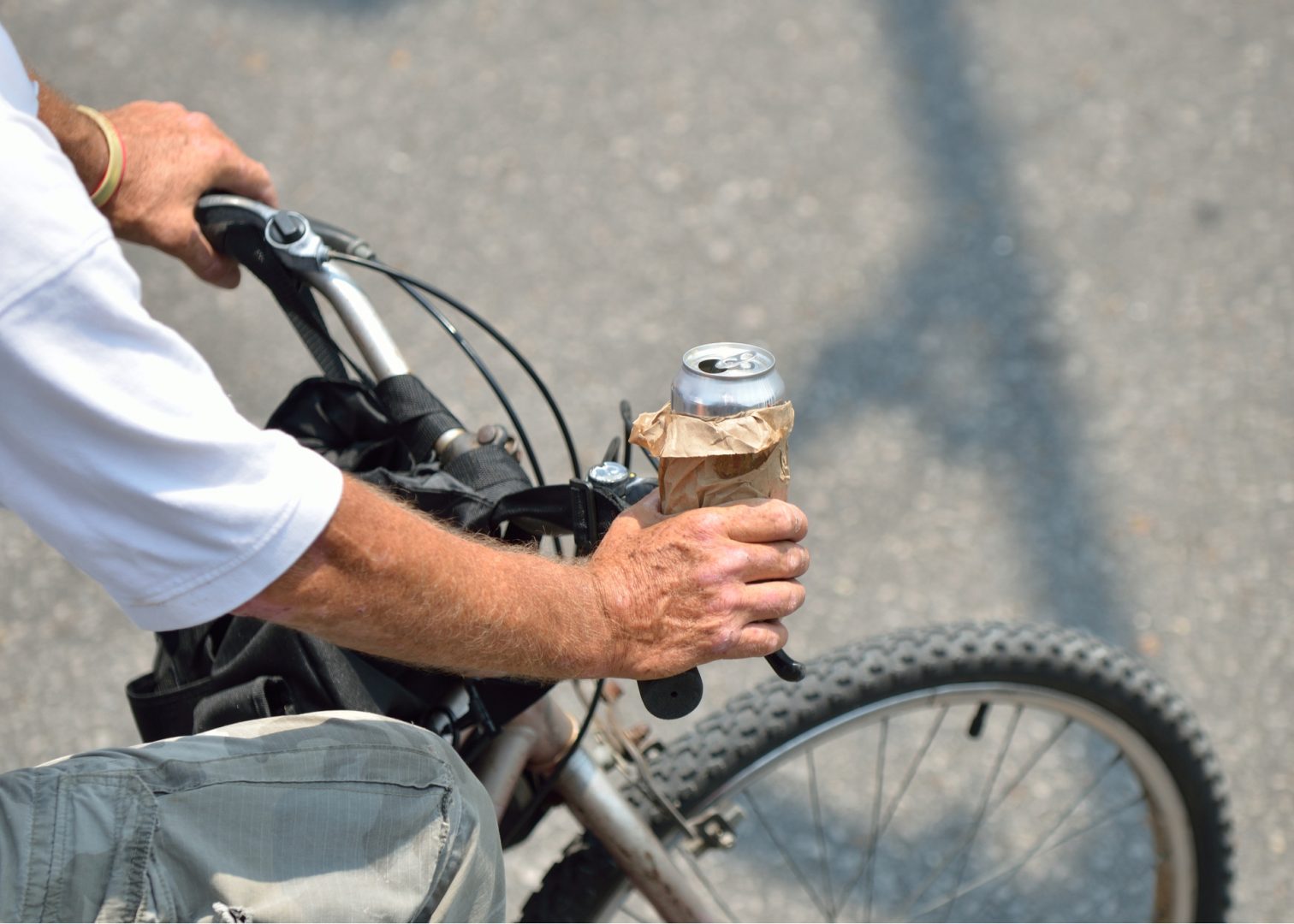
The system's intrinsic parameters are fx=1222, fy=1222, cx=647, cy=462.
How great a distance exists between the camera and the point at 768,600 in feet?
3.90

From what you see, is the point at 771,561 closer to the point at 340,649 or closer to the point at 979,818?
the point at 340,649

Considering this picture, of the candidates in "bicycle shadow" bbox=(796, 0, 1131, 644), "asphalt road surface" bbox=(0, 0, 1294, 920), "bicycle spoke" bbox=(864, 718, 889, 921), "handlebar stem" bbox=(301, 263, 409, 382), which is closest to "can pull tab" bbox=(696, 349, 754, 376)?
"handlebar stem" bbox=(301, 263, 409, 382)

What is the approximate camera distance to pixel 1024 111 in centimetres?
385

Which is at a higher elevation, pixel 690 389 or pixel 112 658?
pixel 690 389

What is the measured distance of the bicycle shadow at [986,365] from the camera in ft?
9.24

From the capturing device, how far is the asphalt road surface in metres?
2.75

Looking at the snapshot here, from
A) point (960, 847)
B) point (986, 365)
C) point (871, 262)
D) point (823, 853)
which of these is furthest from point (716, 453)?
point (871, 262)

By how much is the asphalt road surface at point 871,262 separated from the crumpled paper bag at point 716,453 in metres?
Answer: 1.47

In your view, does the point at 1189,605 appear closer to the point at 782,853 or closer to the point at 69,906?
the point at 782,853

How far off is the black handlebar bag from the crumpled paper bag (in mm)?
222

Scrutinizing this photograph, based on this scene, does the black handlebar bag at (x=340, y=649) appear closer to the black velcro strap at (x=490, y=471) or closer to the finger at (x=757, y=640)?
the black velcro strap at (x=490, y=471)

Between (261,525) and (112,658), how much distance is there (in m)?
1.99

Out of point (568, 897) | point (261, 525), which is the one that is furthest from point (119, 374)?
point (568, 897)

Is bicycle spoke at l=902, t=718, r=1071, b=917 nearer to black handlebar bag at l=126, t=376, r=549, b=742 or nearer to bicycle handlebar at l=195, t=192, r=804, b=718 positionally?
black handlebar bag at l=126, t=376, r=549, b=742
